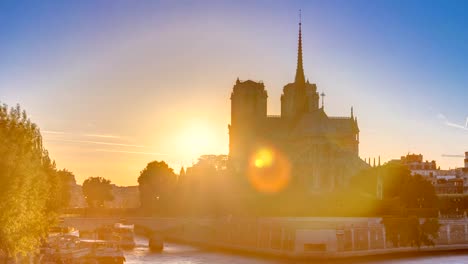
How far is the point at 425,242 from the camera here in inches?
3051

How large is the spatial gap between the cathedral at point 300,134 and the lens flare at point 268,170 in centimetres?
115

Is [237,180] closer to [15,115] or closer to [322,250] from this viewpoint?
[322,250]

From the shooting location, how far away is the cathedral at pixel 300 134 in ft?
363

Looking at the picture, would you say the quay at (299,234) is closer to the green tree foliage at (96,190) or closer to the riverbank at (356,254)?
the riverbank at (356,254)

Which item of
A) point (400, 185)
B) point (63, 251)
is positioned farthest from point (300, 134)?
point (63, 251)

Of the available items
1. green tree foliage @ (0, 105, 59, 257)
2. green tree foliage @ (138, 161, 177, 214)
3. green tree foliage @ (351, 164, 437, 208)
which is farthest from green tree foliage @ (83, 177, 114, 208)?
green tree foliage @ (0, 105, 59, 257)

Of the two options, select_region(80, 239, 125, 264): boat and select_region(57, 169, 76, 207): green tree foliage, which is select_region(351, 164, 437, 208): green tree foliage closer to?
select_region(57, 169, 76, 207): green tree foliage

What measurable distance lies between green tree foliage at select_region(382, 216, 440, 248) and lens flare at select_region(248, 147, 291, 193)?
87.5ft

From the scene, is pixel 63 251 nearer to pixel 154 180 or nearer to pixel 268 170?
pixel 268 170

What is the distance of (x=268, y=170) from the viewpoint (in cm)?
11438

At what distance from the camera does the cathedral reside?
363 ft

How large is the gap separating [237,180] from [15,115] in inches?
2981

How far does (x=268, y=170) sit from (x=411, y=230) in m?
39.7

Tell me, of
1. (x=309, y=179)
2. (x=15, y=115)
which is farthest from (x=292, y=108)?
(x=15, y=115)
